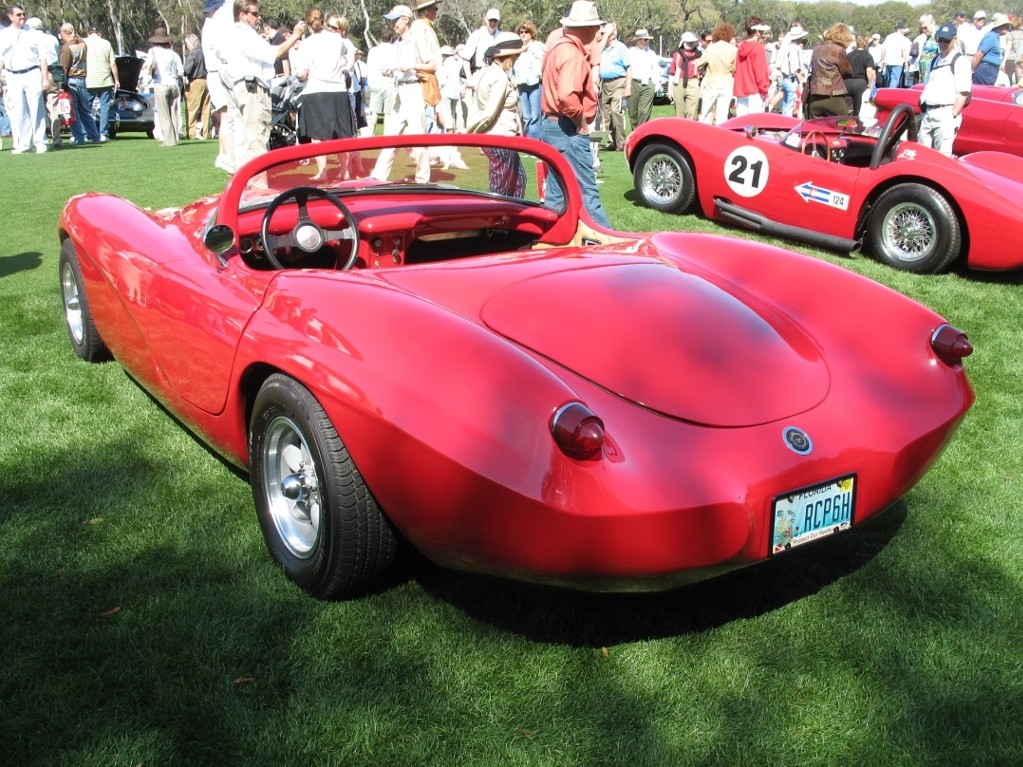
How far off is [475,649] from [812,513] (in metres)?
0.94

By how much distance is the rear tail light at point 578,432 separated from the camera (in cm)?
220

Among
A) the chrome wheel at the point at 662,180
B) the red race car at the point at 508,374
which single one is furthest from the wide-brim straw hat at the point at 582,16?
the red race car at the point at 508,374

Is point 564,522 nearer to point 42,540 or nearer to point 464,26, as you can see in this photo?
point 42,540

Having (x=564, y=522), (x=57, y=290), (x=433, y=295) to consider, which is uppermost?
(x=433, y=295)

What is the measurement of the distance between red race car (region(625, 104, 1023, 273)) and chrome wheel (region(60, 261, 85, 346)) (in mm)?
5039

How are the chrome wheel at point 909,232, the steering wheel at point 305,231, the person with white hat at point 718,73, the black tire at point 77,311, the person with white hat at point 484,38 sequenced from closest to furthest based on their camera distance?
1. the steering wheel at point 305,231
2. the black tire at point 77,311
3. the chrome wheel at point 909,232
4. the person with white hat at point 718,73
5. the person with white hat at point 484,38

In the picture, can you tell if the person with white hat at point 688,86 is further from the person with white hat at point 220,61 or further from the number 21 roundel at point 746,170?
the person with white hat at point 220,61

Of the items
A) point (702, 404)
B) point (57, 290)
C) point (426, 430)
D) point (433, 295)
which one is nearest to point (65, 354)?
point (57, 290)

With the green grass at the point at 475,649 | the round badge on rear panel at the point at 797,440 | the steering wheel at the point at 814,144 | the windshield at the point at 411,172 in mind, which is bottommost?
the green grass at the point at 475,649

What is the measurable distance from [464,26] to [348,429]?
59.1 meters

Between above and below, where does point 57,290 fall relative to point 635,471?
below

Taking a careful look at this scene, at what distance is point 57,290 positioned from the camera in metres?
6.28

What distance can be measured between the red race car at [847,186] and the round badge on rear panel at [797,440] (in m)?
4.80

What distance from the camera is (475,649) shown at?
2.60 meters
